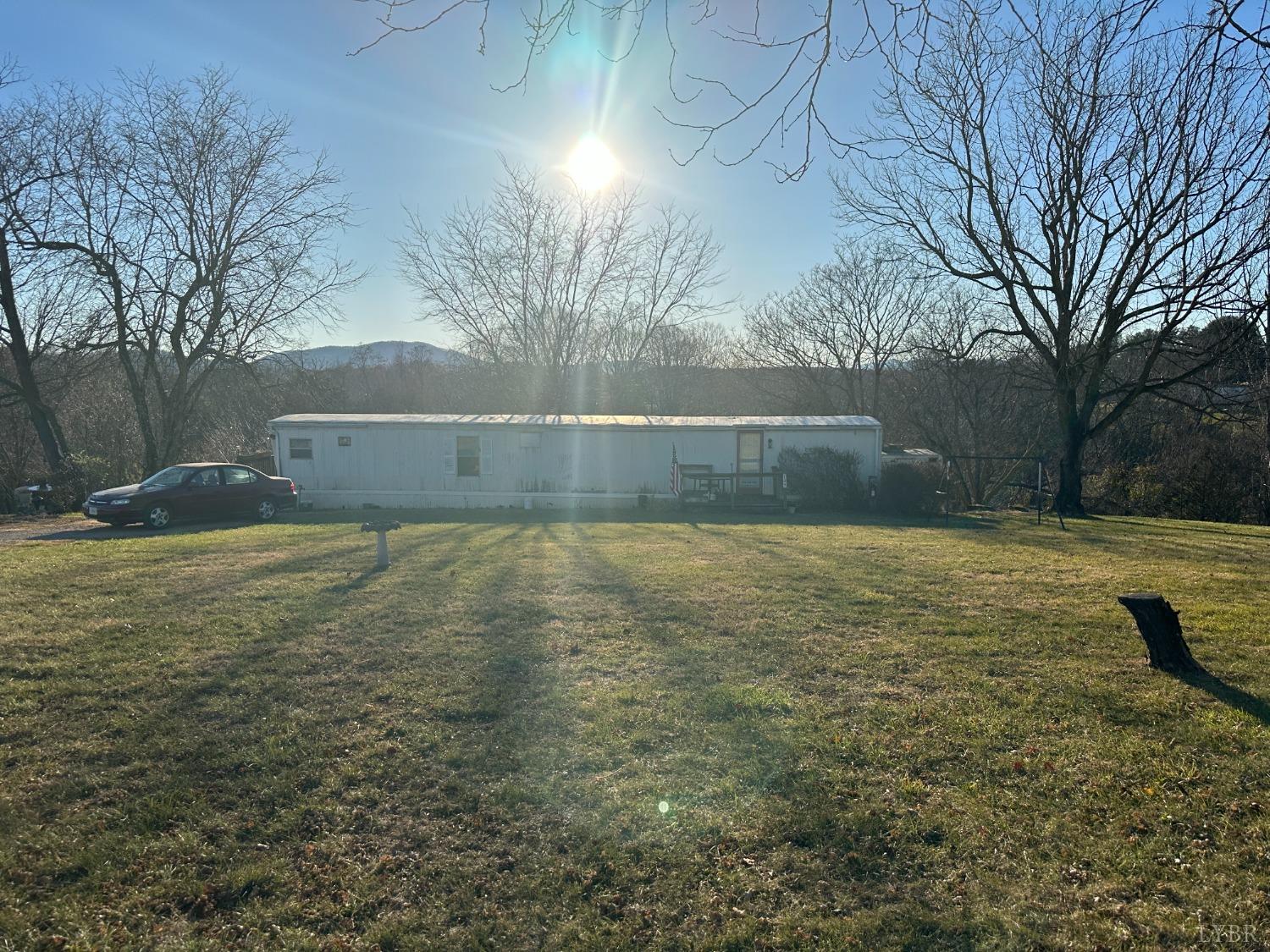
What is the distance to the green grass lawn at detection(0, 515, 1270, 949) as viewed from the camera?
2.74m

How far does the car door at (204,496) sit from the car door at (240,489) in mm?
125

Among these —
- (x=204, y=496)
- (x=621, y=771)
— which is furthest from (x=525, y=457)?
(x=621, y=771)

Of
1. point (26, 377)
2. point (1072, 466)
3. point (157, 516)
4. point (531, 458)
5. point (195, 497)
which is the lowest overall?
point (157, 516)

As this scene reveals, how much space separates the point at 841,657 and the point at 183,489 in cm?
1444

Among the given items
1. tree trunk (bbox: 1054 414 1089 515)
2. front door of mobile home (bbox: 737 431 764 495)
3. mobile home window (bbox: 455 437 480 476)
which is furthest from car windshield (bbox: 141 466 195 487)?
tree trunk (bbox: 1054 414 1089 515)

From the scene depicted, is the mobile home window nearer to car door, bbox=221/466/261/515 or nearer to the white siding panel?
the white siding panel

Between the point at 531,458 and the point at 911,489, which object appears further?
the point at 531,458

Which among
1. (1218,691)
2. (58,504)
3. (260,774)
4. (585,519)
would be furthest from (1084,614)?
A: (58,504)

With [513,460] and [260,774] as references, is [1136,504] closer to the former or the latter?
[513,460]

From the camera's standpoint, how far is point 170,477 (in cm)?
1530

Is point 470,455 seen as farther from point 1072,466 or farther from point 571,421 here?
point 1072,466

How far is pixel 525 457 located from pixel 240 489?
6797 mm

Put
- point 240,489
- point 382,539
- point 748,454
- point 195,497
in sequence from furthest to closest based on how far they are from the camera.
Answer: point 748,454 < point 240,489 < point 195,497 < point 382,539

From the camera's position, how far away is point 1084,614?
7027mm
